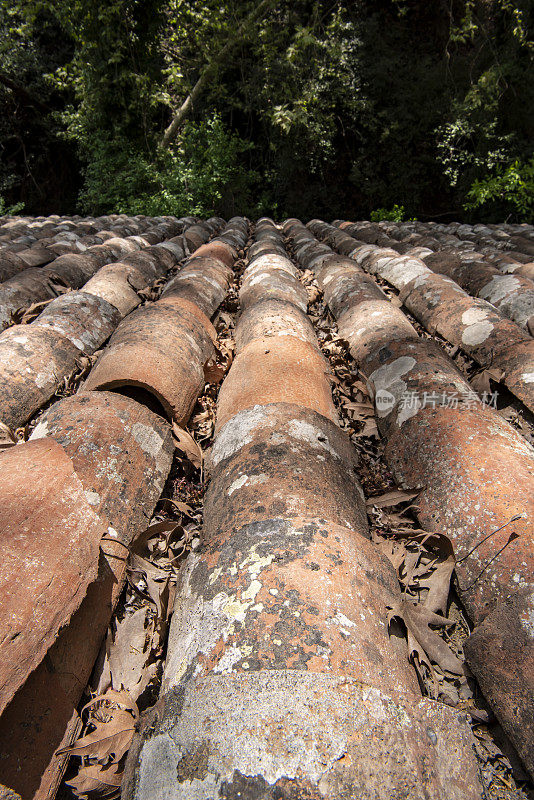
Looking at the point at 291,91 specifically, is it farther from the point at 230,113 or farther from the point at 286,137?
the point at 230,113

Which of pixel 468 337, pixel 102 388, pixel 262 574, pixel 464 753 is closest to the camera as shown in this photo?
pixel 464 753

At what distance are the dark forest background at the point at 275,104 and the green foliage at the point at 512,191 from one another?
70 millimetres

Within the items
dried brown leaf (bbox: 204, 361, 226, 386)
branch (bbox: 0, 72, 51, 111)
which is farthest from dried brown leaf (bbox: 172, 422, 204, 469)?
branch (bbox: 0, 72, 51, 111)

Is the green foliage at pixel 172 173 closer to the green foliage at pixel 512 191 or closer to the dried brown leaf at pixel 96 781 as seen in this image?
the green foliage at pixel 512 191

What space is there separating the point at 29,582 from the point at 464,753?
0.87 m

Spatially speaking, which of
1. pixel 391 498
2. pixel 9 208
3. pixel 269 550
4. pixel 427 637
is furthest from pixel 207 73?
pixel 427 637

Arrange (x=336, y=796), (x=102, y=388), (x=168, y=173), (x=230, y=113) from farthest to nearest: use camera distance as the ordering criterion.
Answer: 1. (x=230, y=113)
2. (x=168, y=173)
3. (x=102, y=388)
4. (x=336, y=796)

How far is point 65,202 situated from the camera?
16.9 meters

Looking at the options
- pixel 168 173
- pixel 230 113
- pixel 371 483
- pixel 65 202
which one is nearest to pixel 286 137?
pixel 230 113

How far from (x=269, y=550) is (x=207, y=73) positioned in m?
17.6

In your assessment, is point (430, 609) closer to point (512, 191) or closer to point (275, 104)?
point (512, 191)

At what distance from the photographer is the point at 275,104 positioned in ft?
48.3

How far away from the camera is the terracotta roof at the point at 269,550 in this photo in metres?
0.69

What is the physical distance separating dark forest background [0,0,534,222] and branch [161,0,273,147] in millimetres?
58
